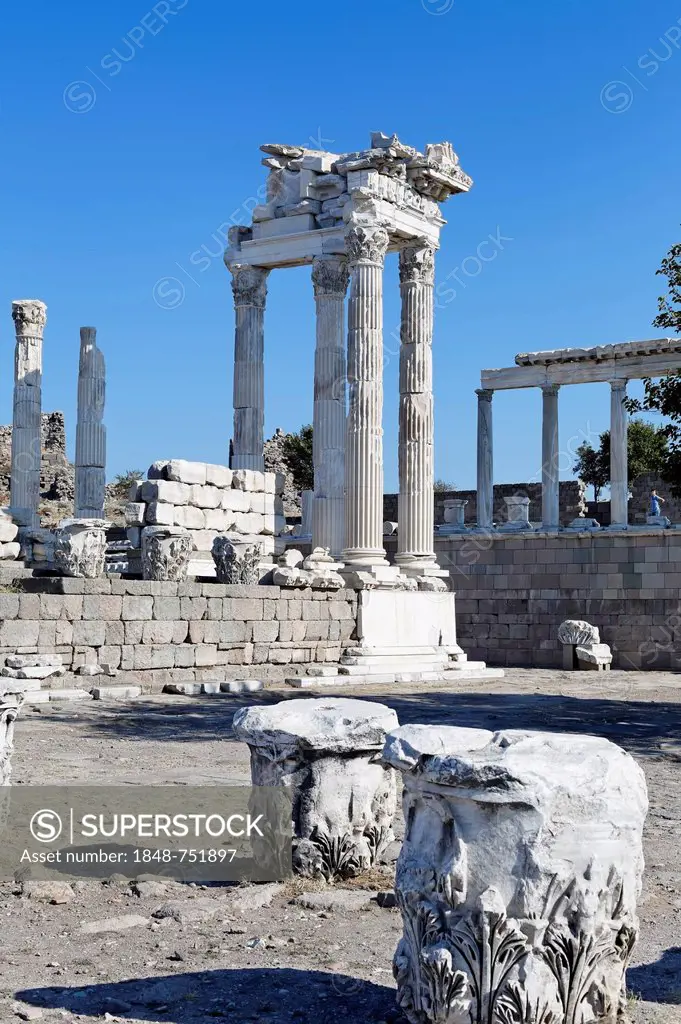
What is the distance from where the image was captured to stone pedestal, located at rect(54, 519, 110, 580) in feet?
46.1

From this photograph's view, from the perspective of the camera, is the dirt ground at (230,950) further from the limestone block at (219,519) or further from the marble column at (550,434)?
the marble column at (550,434)

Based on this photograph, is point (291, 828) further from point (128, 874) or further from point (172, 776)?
point (172, 776)

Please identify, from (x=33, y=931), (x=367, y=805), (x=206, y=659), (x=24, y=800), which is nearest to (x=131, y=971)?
(x=33, y=931)

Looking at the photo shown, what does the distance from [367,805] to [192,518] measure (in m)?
12.6

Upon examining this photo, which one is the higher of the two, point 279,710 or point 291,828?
point 279,710

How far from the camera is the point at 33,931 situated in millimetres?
4371

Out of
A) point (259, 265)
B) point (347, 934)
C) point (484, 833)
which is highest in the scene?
point (259, 265)

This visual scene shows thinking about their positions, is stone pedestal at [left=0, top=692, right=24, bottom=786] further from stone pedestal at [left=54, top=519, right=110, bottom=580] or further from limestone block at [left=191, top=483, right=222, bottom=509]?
limestone block at [left=191, top=483, right=222, bottom=509]

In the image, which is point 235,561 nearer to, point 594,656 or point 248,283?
point 248,283

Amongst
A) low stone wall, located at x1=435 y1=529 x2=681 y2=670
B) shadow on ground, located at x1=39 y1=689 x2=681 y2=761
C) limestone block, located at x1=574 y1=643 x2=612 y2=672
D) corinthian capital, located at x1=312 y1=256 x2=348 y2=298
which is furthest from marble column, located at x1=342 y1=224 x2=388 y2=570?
low stone wall, located at x1=435 y1=529 x2=681 y2=670

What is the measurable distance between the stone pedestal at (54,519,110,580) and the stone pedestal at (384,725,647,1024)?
10.9 metres

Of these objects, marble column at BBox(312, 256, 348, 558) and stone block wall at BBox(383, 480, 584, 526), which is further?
stone block wall at BBox(383, 480, 584, 526)

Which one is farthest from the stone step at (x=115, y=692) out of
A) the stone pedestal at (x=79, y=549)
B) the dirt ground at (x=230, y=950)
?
the dirt ground at (x=230, y=950)

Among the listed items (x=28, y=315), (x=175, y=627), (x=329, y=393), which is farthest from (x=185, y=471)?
(x=28, y=315)
